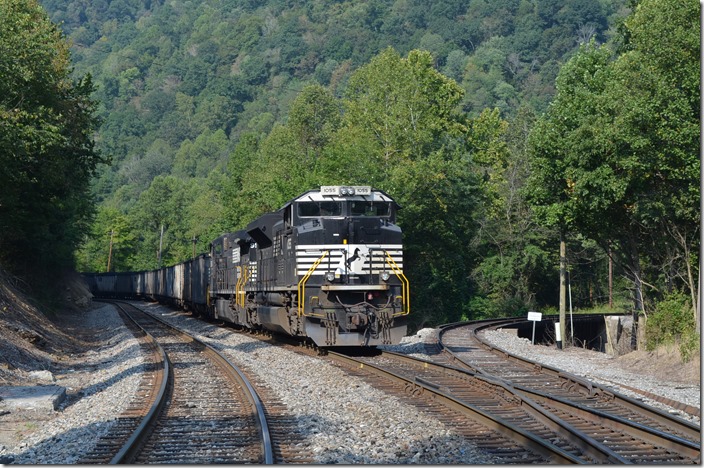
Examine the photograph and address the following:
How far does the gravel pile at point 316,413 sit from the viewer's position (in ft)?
31.1

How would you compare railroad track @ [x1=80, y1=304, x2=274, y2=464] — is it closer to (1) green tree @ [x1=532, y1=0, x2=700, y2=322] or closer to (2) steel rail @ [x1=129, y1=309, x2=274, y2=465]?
(2) steel rail @ [x1=129, y1=309, x2=274, y2=465]

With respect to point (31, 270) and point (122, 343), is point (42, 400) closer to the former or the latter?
point (122, 343)

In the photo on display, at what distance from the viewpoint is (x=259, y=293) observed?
2439 cm

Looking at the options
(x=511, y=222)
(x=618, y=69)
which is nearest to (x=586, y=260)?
(x=511, y=222)

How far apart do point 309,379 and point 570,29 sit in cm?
19690

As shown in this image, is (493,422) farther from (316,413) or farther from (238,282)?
(238,282)

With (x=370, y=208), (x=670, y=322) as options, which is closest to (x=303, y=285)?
(x=370, y=208)

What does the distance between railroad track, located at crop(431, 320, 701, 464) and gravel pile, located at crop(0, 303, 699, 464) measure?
149 centimetres

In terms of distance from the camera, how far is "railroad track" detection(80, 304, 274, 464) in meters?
9.35

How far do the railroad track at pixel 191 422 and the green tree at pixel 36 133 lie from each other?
11.7 metres

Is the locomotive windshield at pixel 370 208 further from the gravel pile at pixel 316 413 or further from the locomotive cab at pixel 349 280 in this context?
the gravel pile at pixel 316 413

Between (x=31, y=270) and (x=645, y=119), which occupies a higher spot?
(x=645, y=119)

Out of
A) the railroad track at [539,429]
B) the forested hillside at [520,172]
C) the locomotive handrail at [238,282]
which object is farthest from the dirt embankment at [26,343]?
the forested hillside at [520,172]

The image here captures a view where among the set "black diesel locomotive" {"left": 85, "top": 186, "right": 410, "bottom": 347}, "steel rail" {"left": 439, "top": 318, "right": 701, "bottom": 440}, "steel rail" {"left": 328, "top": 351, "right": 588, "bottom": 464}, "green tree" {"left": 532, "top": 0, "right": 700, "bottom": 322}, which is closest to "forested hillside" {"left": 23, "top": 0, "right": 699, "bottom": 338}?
"green tree" {"left": 532, "top": 0, "right": 700, "bottom": 322}
